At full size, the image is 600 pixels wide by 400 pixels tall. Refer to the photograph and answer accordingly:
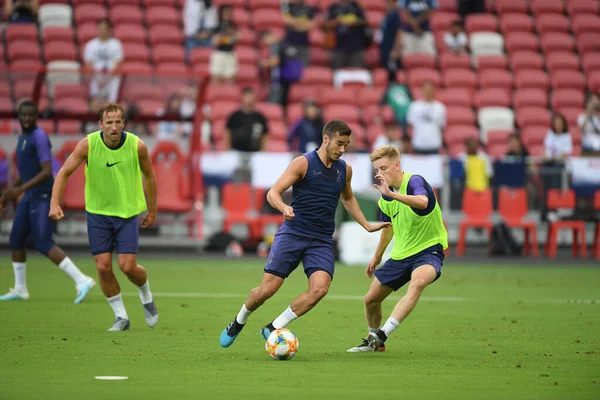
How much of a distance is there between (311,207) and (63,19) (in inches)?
728

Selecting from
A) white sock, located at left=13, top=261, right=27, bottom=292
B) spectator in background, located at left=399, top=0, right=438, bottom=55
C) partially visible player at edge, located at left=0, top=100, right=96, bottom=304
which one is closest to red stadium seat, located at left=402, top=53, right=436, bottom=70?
spectator in background, located at left=399, top=0, right=438, bottom=55

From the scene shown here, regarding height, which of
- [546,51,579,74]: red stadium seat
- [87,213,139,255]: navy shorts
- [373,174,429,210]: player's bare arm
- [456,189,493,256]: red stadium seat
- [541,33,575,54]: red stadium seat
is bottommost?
[456,189,493,256]: red stadium seat

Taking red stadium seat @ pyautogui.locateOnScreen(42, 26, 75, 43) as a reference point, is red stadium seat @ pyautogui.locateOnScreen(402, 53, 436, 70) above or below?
below

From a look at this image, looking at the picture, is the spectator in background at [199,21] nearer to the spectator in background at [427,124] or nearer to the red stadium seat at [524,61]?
the spectator in background at [427,124]

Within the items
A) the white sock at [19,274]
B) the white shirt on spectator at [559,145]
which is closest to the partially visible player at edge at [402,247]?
the white sock at [19,274]

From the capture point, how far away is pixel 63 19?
27.2 m

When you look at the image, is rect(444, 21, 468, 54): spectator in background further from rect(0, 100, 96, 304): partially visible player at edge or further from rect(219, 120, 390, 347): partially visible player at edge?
rect(219, 120, 390, 347): partially visible player at edge

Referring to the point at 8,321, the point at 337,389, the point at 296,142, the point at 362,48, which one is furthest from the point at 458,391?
the point at 362,48

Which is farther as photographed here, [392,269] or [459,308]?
[459,308]

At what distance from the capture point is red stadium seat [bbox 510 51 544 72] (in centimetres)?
2947

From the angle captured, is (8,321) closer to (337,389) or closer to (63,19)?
(337,389)

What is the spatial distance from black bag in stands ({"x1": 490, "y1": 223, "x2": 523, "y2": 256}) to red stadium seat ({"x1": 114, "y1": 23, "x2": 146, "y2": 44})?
32.4 feet

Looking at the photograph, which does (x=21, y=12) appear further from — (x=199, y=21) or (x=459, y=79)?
(x=459, y=79)

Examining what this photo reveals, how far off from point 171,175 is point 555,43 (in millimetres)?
12159
